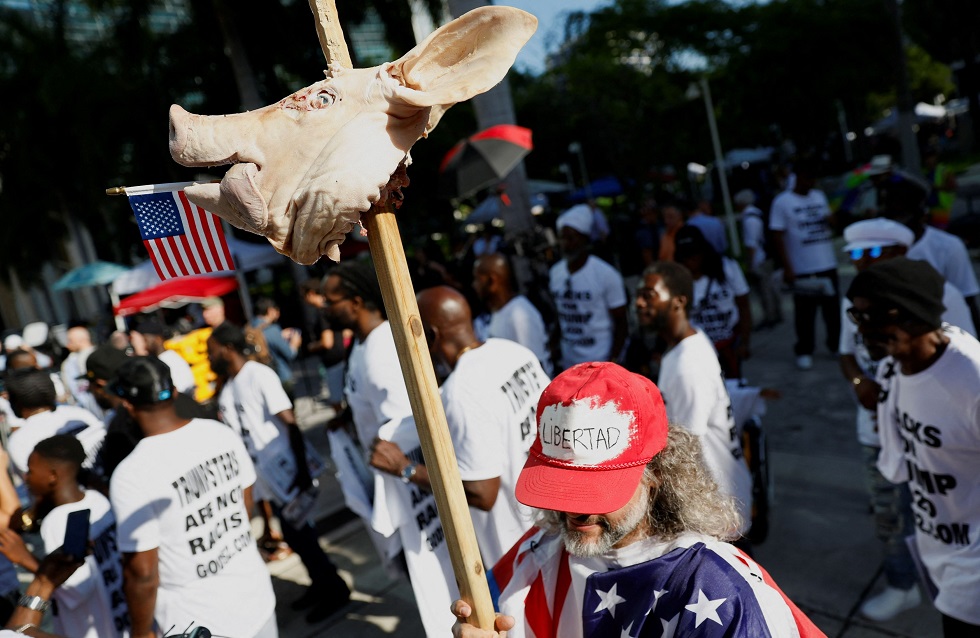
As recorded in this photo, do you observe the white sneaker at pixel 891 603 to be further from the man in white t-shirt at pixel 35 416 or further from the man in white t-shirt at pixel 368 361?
the man in white t-shirt at pixel 35 416

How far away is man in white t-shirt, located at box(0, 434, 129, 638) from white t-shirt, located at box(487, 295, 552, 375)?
2.86 meters

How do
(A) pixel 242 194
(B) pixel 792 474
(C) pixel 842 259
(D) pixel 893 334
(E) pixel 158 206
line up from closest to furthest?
(A) pixel 242 194
(E) pixel 158 206
(D) pixel 893 334
(B) pixel 792 474
(C) pixel 842 259

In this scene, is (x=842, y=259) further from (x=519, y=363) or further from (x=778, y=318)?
(x=519, y=363)

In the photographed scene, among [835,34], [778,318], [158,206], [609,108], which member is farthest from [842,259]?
[835,34]

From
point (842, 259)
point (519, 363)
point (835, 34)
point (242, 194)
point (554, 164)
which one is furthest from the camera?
point (554, 164)

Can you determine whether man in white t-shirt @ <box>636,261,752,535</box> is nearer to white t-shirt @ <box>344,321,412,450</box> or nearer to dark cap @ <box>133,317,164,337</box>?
white t-shirt @ <box>344,321,412,450</box>

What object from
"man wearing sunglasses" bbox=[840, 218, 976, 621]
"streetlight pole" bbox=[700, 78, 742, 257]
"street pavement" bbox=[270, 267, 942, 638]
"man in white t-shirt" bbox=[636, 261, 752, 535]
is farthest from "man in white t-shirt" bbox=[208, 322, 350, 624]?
"streetlight pole" bbox=[700, 78, 742, 257]

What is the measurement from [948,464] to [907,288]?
0.67 meters

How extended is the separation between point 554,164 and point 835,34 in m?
11.9

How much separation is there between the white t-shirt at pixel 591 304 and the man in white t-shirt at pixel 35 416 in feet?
12.0

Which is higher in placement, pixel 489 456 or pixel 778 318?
pixel 489 456

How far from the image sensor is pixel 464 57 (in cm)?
155

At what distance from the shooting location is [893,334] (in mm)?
2678

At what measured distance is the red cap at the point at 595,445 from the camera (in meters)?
1.67
